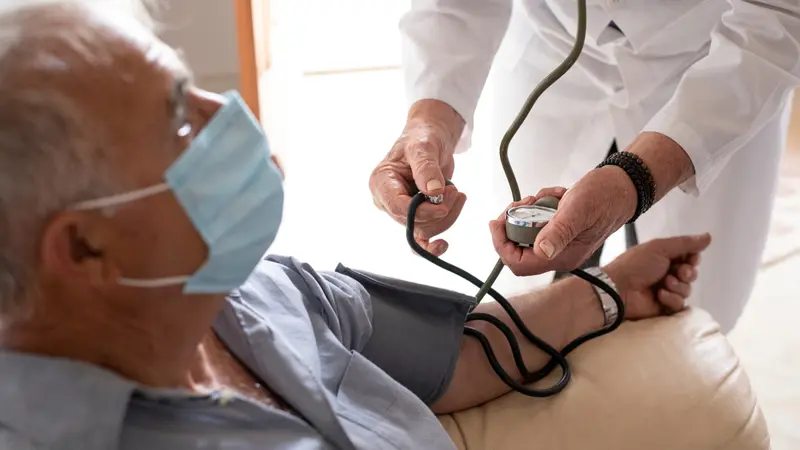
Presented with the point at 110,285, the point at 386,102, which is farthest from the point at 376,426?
the point at 386,102

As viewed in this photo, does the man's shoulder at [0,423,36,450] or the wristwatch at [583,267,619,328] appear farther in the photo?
the wristwatch at [583,267,619,328]

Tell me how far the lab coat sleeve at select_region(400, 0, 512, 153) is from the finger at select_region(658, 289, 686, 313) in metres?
0.47

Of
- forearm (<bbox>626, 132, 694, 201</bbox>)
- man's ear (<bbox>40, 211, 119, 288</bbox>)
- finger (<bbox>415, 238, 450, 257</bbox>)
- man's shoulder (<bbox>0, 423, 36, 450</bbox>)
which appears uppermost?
man's ear (<bbox>40, 211, 119, 288</bbox>)

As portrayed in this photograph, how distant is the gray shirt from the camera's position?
76 cm

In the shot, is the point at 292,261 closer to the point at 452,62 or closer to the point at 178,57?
the point at 178,57

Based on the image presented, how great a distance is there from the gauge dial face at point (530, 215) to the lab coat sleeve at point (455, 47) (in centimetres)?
35

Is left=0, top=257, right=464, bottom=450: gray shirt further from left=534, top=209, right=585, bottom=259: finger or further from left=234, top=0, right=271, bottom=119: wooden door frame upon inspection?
left=234, top=0, right=271, bottom=119: wooden door frame

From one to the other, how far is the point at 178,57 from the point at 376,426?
0.49m

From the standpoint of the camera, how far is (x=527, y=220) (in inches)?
41.3

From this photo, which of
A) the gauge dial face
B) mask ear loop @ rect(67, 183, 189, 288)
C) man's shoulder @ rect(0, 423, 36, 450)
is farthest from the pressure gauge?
man's shoulder @ rect(0, 423, 36, 450)

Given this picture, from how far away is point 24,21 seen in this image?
721 mm

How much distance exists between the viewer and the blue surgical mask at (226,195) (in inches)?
30.2

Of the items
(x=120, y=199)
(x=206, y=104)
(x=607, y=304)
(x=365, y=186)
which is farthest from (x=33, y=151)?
(x=365, y=186)

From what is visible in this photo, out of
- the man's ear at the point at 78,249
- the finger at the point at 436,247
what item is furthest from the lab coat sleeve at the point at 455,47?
the man's ear at the point at 78,249
